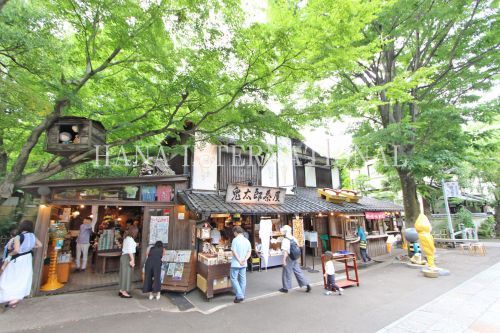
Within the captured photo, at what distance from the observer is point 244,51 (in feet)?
18.9

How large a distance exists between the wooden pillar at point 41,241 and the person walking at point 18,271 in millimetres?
662

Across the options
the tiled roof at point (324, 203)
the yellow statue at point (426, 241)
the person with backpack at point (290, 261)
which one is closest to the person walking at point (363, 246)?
the tiled roof at point (324, 203)

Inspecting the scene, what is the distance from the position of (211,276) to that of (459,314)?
6826 mm

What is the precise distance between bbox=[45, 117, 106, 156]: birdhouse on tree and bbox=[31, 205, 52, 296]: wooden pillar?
11.1 feet

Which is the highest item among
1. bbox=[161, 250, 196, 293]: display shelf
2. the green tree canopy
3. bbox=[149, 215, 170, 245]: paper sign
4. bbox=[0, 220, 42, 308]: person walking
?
the green tree canopy

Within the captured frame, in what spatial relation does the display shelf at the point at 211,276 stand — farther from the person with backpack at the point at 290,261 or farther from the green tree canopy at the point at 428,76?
the green tree canopy at the point at 428,76

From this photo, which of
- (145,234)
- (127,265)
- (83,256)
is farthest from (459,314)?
(83,256)

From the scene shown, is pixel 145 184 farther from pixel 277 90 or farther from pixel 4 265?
pixel 277 90

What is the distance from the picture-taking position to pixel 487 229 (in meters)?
21.5

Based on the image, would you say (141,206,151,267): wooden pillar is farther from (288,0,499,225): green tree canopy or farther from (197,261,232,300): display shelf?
(288,0,499,225): green tree canopy

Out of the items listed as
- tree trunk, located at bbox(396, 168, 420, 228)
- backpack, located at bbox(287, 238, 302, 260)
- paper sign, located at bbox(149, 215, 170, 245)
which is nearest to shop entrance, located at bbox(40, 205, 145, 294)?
paper sign, located at bbox(149, 215, 170, 245)

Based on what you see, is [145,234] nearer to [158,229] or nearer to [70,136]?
[158,229]

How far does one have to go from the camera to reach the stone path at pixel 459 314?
5.15 meters

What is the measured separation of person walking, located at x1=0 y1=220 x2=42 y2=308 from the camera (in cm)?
629
